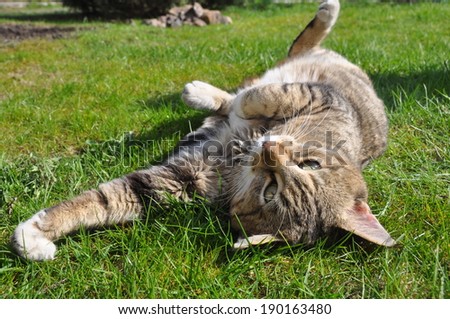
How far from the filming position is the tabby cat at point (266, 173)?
214 centimetres

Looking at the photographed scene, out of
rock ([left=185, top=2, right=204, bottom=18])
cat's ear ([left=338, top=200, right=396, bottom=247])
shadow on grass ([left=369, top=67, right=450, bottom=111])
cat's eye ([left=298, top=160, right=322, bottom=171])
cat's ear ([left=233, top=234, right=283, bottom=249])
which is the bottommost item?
cat's ear ([left=233, top=234, right=283, bottom=249])

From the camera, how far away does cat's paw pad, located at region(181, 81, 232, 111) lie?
3.09 metres

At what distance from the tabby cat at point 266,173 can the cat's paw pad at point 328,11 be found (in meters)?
0.91

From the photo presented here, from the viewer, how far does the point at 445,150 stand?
285 cm

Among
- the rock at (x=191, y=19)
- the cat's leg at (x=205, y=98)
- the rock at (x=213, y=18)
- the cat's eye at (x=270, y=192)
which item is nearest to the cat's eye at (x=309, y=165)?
the cat's eye at (x=270, y=192)

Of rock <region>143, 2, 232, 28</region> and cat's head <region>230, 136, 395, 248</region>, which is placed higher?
rock <region>143, 2, 232, 28</region>

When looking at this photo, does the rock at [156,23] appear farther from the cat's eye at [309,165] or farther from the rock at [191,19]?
the cat's eye at [309,165]

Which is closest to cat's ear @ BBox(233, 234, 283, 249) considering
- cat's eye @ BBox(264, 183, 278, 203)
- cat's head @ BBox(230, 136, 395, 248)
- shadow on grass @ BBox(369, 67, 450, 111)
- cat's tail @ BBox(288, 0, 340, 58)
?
cat's head @ BBox(230, 136, 395, 248)

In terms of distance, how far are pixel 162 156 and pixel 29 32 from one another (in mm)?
6143

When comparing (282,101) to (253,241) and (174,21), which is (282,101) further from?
(174,21)

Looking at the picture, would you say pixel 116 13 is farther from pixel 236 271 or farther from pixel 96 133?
pixel 236 271

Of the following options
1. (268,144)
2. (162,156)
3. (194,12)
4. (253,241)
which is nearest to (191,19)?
(194,12)

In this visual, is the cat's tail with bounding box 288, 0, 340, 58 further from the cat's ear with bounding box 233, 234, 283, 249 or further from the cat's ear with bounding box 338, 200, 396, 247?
the cat's ear with bounding box 233, 234, 283, 249

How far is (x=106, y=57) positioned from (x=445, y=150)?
4.34 m
